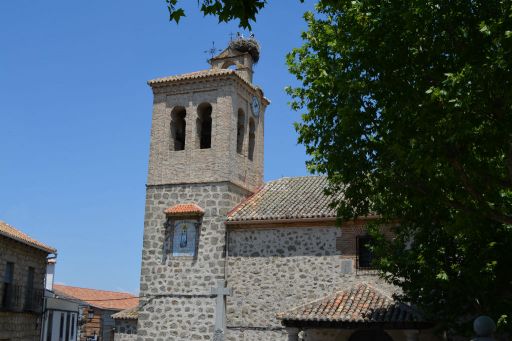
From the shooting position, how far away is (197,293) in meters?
18.8

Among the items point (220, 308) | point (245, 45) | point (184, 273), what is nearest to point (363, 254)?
point (220, 308)

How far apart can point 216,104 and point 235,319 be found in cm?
671

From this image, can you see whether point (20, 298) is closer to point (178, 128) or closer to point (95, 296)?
point (178, 128)

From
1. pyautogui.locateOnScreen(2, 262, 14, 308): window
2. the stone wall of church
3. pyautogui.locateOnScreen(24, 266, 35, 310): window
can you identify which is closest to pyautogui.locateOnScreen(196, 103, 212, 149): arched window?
the stone wall of church

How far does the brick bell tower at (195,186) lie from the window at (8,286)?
16.4 feet

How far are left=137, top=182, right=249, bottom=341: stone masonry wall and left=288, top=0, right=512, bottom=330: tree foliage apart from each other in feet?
27.6

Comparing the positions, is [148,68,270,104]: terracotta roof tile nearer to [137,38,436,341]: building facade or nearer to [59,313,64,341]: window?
[137,38,436,341]: building facade

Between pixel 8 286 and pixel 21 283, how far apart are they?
3.45 ft

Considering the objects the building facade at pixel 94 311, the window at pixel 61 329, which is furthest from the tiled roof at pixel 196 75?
the building facade at pixel 94 311

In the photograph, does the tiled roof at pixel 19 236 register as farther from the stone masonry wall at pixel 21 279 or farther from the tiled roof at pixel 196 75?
the tiled roof at pixel 196 75

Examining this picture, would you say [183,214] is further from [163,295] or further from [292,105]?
[292,105]

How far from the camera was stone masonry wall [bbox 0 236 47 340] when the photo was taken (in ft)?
68.4

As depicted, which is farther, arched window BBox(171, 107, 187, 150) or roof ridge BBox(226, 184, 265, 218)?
arched window BBox(171, 107, 187, 150)

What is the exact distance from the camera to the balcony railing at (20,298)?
2098 centimetres
